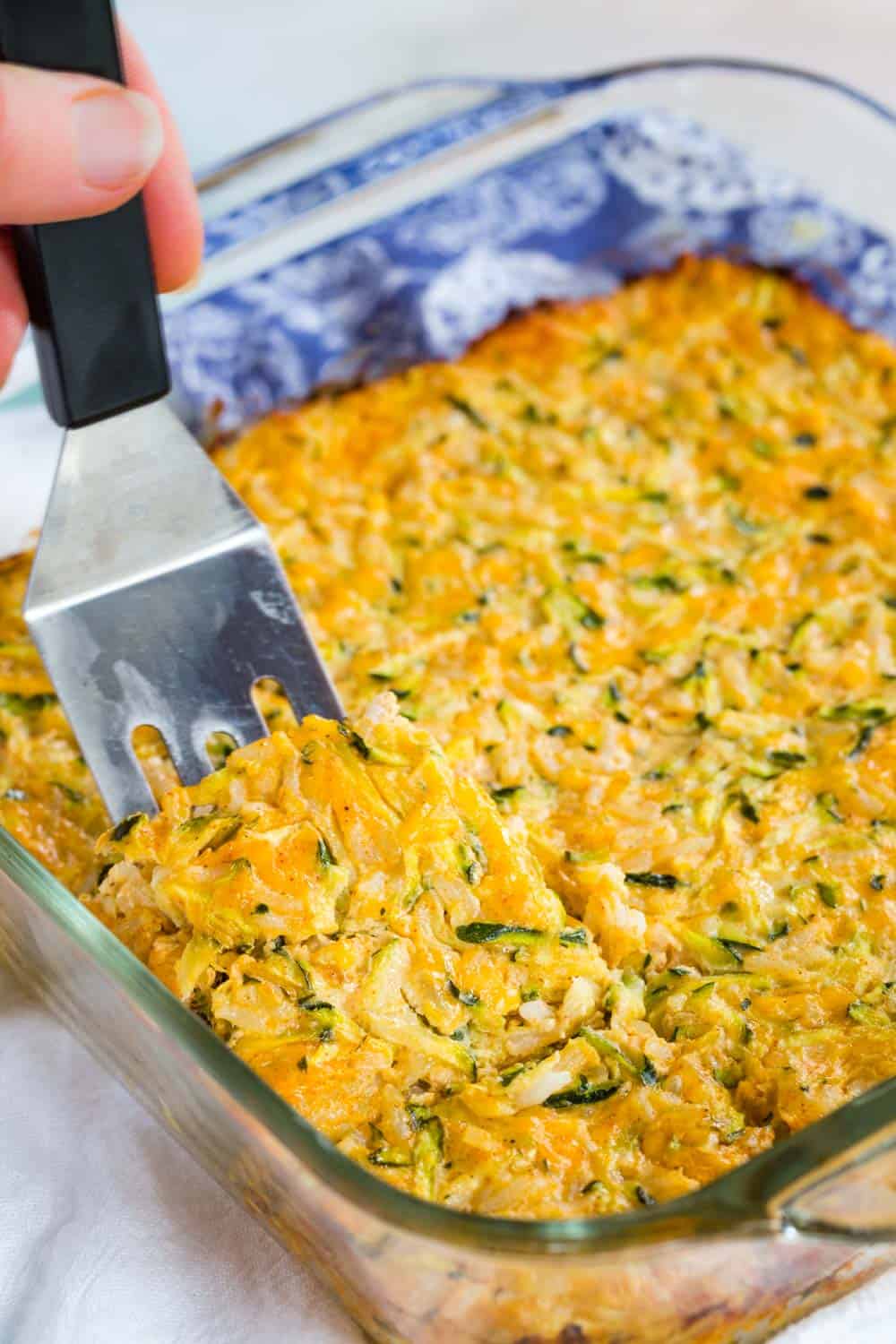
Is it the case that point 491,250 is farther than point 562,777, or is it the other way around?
point 491,250

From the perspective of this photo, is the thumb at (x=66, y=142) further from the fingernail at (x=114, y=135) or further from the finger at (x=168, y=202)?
the finger at (x=168, y=202)

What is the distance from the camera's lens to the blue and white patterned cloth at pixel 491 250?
2.87 metres

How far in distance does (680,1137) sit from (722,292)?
1905mm

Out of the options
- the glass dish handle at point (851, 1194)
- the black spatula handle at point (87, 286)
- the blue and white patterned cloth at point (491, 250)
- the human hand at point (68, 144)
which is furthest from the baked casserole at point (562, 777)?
the human hand at point (68, 144)

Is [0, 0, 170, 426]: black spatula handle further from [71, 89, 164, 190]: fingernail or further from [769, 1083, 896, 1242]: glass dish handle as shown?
[769, 1083, 896, 1242]: glass dish handle

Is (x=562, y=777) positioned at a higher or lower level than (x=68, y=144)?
lower

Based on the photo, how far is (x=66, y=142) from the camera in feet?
5.56

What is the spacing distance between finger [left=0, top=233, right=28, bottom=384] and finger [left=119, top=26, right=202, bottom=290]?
21 cm

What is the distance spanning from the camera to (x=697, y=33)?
424 cm

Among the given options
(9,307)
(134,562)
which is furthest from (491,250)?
(134,562)

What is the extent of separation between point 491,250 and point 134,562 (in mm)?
1276

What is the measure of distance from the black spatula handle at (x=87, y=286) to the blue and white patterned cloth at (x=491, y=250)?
0.74 m

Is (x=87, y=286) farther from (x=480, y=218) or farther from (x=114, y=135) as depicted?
(x=480, y=218)

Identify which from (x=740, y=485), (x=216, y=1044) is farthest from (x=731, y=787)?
(x=216, y=1044)
